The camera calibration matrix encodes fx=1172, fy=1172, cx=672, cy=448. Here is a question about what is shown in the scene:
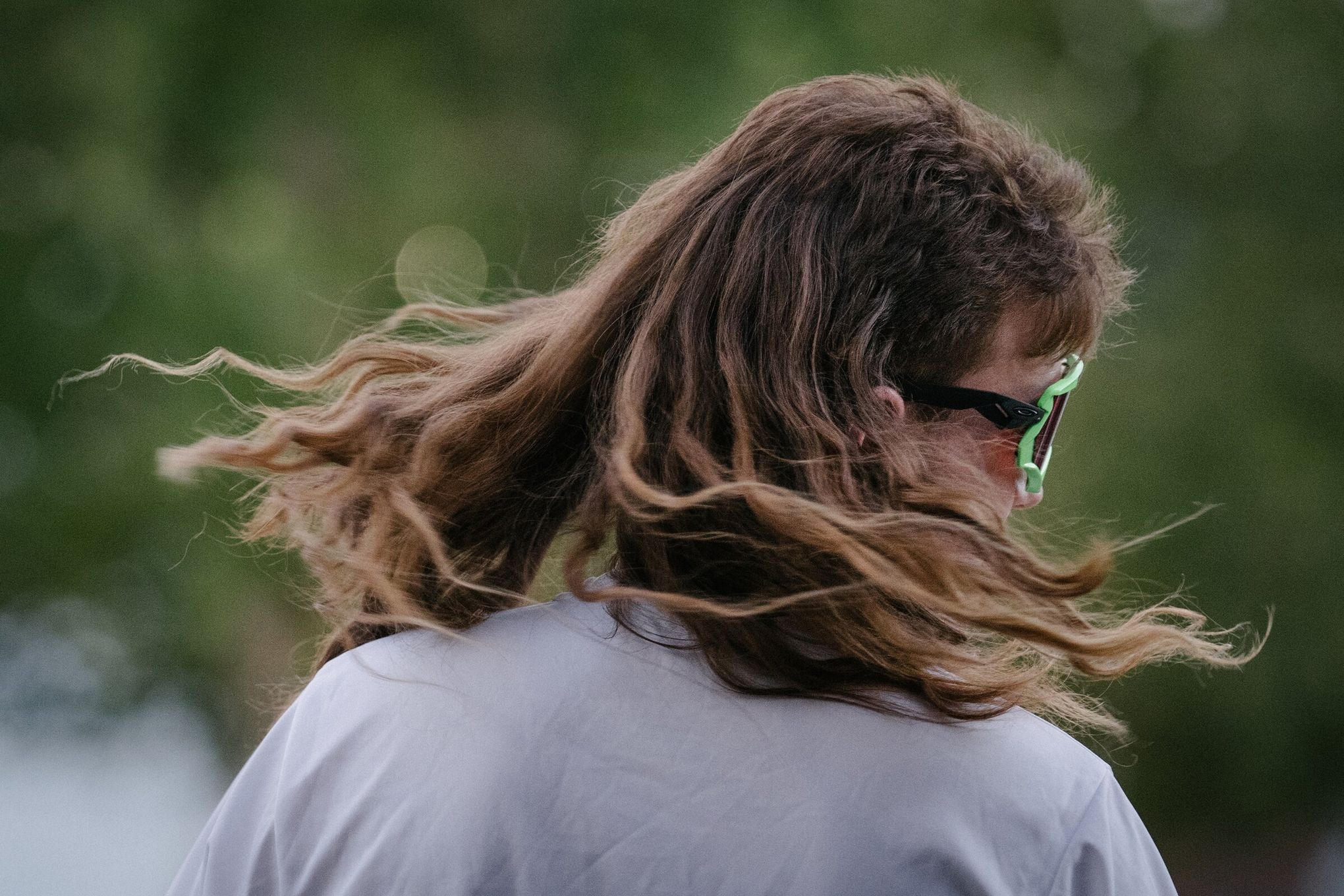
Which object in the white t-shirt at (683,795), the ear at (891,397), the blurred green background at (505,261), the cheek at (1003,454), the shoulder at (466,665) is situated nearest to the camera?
the white t-shirt at (683,795)

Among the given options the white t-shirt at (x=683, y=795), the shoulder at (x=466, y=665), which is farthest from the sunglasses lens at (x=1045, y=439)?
the shoulder at (x=466, y=665)

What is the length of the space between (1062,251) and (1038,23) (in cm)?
431

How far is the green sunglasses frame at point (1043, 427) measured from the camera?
1.40m

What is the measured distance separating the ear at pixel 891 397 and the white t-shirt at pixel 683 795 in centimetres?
34

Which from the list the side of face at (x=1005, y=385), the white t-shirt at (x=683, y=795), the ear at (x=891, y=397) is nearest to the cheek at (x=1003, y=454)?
the side of face at (x=1005, y=385)

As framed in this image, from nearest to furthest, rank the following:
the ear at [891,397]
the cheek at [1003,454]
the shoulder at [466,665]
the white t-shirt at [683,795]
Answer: the white t-shirt at [683,795], the shoulder at [466,665], the ear at [891,397], the cheek at [1003,454]

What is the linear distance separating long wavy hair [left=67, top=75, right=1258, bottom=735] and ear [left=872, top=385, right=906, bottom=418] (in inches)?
0.5

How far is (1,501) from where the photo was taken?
482 cm

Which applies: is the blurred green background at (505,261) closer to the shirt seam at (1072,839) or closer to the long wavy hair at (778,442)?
the long wavy hair at (778,442)

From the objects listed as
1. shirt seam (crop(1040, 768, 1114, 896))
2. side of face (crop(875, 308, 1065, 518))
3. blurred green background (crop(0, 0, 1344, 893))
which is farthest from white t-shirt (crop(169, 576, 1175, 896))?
blurred green background (crop(0, 0, 1344, 893))

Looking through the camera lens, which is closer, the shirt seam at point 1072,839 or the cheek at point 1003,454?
the shirt seam at point 1072,839

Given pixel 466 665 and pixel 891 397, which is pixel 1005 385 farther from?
pixel 466 665

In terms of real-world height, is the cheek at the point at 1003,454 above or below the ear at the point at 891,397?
below

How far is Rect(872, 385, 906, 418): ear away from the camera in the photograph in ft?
4.09
